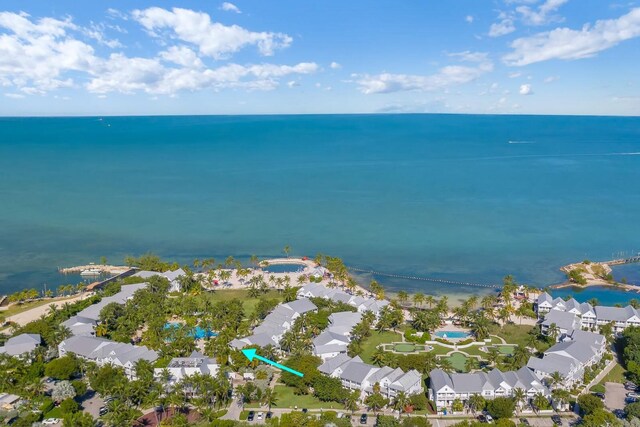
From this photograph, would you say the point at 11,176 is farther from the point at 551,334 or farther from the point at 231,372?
the point at 551,334

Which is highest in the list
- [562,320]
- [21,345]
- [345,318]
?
[562,320]

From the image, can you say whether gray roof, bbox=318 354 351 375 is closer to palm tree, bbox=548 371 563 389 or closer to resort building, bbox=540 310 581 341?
palm tree, bbox=548 371 563 389

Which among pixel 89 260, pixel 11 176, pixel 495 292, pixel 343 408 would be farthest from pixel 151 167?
pixel 343 408

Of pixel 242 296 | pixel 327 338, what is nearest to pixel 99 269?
pixel 242 296

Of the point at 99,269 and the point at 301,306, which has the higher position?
the point at 301,306

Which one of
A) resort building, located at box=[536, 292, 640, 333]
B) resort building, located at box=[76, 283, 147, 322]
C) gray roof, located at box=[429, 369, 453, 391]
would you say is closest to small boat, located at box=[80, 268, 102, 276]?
resort building, located at box=[76, 283, 147, 322]

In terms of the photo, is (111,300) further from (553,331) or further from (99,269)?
(553,331)

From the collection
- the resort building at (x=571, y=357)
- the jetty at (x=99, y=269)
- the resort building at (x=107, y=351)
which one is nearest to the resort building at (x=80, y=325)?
the resort building at (x=107, y=351)
